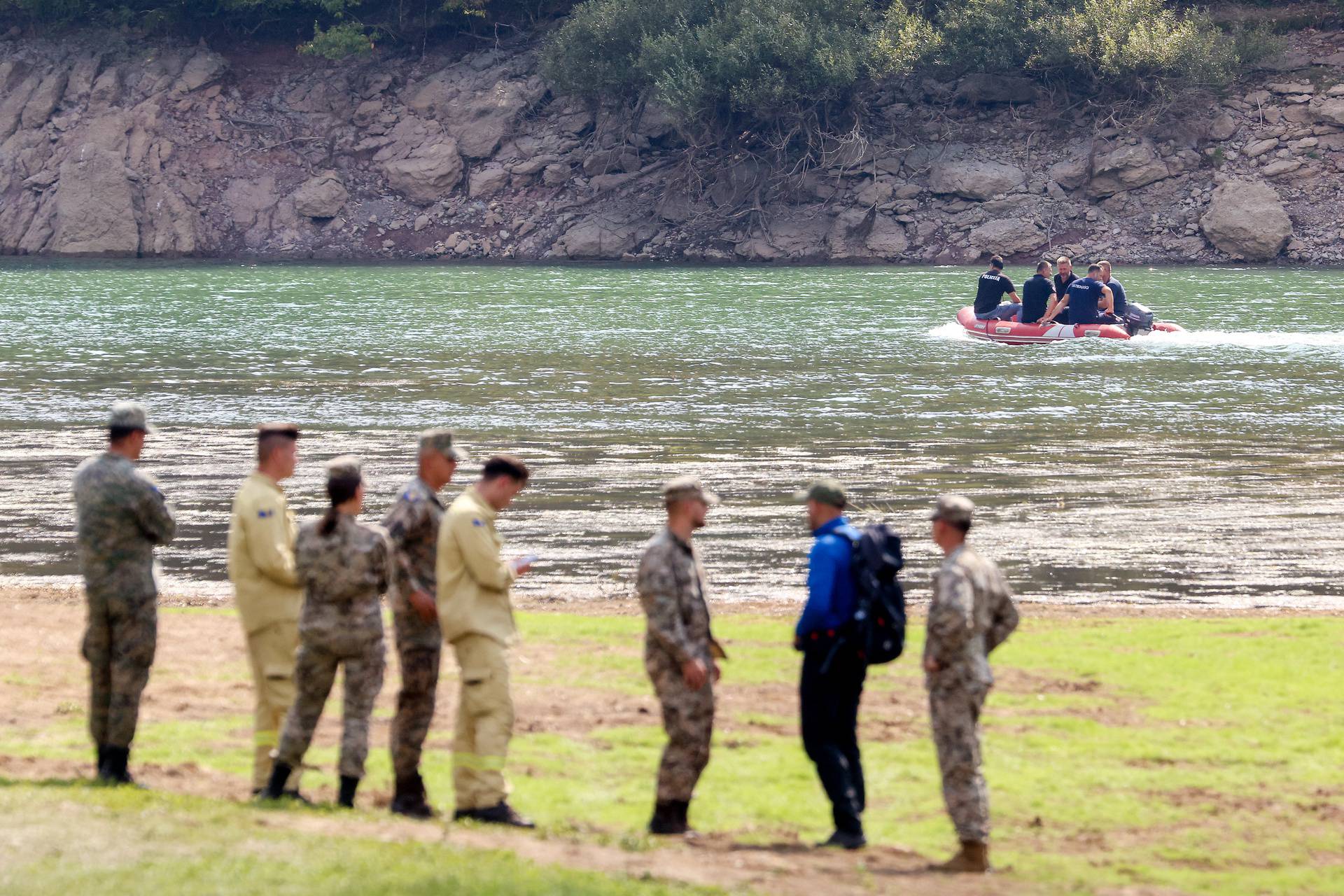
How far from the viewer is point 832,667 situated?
8258mm

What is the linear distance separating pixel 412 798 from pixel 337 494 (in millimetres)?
1487

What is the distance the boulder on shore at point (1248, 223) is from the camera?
196 feet

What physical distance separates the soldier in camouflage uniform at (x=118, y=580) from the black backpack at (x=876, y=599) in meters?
3.34

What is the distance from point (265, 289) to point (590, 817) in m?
47.4

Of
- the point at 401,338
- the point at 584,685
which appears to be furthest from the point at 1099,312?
the point at 584,685

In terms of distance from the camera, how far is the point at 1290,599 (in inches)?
565

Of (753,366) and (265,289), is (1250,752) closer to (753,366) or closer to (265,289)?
(753,366)

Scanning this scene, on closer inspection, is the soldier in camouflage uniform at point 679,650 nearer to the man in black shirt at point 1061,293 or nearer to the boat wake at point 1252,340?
the man in black shirt at point 1061,293

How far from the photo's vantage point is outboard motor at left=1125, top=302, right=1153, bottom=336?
35719mm

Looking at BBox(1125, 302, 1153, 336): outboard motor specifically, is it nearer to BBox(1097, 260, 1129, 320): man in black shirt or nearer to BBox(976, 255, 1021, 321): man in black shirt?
BBox(1097, 260, 1129, 320): man in black shirt

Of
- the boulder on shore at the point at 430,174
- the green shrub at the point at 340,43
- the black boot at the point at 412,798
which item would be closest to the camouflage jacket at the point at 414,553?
the black boot at the point at 412,798

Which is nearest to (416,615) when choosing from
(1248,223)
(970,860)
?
(970,860)

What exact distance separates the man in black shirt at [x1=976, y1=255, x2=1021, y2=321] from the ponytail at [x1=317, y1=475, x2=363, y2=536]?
2940 centimetres

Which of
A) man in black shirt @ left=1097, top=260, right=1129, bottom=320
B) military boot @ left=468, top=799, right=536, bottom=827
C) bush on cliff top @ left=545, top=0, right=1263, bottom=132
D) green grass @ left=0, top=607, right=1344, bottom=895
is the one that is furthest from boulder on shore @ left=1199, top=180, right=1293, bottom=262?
military boot @ left=468, top=799, right=536, bottom=827
